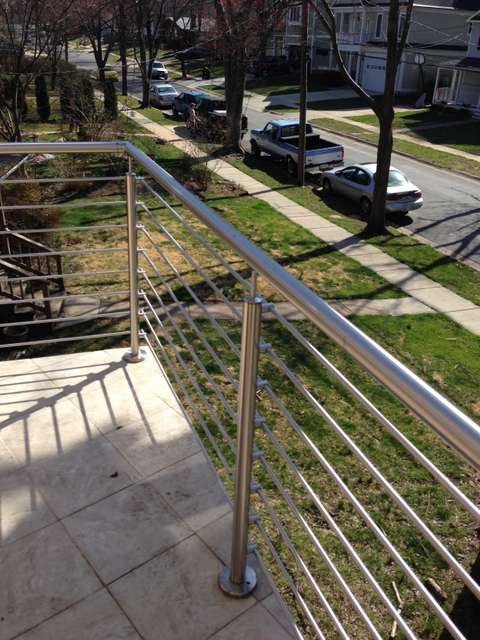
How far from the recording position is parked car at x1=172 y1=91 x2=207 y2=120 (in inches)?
1234

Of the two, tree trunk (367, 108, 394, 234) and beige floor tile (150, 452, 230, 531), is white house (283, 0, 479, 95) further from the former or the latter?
beige floor tile (150, 452, 230, 531)

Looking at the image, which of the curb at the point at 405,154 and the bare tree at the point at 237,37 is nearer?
the bare tree at the point at 237,37

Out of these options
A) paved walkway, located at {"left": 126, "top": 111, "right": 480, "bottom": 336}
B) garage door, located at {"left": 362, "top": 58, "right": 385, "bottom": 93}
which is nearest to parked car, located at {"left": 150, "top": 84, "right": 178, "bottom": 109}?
paved walkway, located at {"left": 126, "top": 111, "right": 480, "bottom": 336}

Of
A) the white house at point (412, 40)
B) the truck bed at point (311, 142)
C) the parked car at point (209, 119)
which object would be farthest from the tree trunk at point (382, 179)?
the white house at point (412, 40)

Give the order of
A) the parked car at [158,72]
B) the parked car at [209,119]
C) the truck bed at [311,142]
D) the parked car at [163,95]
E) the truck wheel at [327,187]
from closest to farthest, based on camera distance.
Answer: the truck wheel at [327,187] → the parked car at [209,119] → the truck bed at [311,142] → the parked car at [163,95] → the parked car at [158,72]

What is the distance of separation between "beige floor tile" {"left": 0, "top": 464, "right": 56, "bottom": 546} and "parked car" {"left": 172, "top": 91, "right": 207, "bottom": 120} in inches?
1181

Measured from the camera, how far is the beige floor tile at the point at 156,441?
11.2 ft

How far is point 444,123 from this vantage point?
34.1 meters

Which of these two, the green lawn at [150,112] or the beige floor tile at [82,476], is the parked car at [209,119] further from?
the beige floor tile at [82,476]

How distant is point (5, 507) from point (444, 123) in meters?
35.8

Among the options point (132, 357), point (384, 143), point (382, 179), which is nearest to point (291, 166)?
point (382, 179)

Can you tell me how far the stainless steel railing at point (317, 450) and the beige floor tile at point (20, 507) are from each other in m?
0.92

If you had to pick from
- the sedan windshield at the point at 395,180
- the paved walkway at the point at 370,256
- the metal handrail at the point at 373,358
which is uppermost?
the metal handrail at the point at 373,358

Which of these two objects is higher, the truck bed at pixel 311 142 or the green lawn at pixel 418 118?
the truck bed at pixel 311 142
